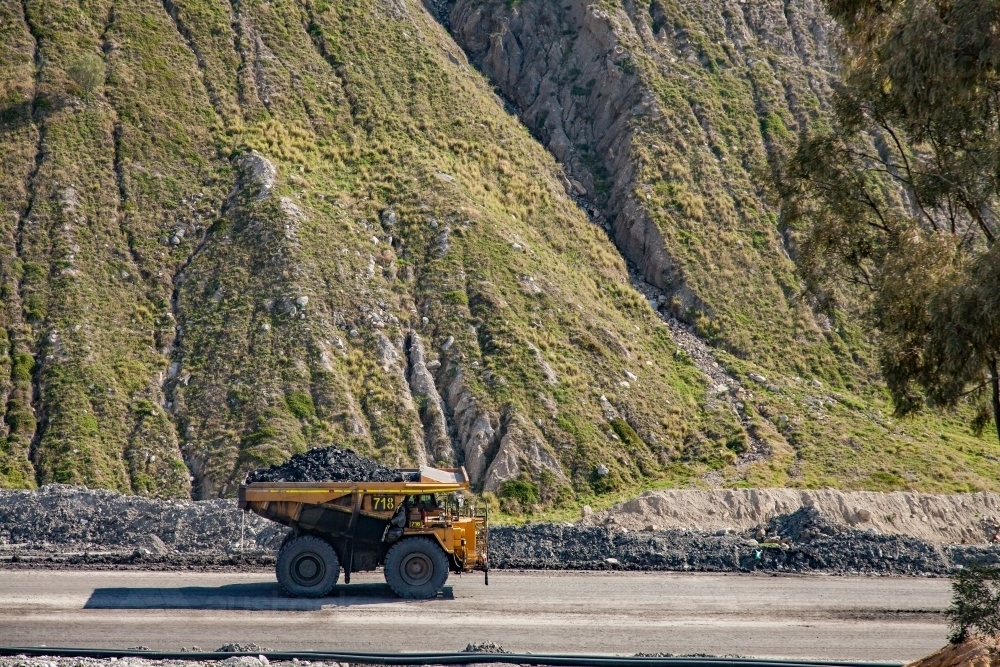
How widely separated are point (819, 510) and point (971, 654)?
16.3 metres

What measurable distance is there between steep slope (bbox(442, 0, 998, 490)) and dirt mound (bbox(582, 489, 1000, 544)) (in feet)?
7.05

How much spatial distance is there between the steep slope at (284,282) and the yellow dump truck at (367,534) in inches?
402

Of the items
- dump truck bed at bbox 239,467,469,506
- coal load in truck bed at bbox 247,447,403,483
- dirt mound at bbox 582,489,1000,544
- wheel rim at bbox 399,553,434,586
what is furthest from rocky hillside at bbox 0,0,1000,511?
wheel rim at bbox 399,553,434,586

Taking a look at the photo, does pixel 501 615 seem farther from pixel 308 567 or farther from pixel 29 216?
pixel 29 216

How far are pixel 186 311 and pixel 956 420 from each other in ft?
105

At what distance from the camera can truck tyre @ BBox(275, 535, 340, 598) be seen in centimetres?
1880

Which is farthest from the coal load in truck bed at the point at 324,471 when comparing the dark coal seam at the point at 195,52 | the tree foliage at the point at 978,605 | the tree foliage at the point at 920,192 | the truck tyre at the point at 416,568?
the dark coal seam at the point at 195,52

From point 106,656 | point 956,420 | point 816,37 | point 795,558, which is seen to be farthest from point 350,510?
point 816,37

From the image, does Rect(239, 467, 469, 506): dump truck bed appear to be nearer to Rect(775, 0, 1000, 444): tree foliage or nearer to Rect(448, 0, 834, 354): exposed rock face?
Rect(775, 0, 1000, 444): tree foliage

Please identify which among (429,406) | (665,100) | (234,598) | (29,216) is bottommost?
(29,216)

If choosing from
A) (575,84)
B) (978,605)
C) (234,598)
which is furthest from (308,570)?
(575,84)

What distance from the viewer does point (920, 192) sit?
16.7 m

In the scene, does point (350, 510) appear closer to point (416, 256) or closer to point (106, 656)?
point (106, 656)

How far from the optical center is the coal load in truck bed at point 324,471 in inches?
805
